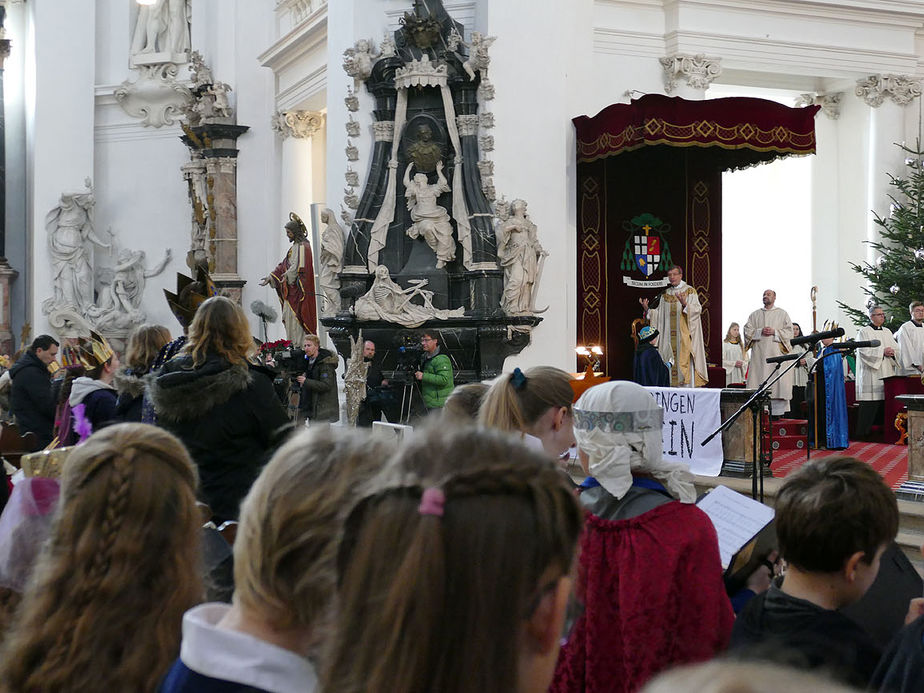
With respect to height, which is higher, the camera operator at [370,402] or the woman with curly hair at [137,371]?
the woman with curly hair at [137,371]

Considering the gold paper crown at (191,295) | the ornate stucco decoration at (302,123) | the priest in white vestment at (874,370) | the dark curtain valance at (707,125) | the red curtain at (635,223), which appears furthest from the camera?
the ornate stucco decoration at (302,123)

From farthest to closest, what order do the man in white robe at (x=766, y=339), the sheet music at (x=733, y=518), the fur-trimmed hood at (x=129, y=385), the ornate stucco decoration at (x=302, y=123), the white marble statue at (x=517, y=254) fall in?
the ornate stucco decoration at (x=302, y=123) → the man in white robe at (x=766, y=339) → the white marble statue at (x=517, y=254) → the fur-trimmed hood at (x=129, y=385) → the sheet music at (x=733, y=518)

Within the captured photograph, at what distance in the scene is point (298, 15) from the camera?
18234 millimetres

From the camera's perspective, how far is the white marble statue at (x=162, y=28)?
20.8m

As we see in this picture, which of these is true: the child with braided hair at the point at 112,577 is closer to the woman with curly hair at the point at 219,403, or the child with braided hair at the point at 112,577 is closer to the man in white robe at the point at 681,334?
the woman with curly hair at the point at 219,403

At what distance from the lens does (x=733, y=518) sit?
3.38 metres

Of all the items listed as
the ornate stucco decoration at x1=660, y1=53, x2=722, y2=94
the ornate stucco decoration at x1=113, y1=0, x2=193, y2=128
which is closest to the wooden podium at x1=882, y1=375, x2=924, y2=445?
the ornate stucco decoration at x1=660, y1=53, x2=722, y2=94

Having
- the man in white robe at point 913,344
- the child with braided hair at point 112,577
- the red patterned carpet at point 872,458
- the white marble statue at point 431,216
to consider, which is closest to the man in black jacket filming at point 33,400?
the white marble statue at point 431,216

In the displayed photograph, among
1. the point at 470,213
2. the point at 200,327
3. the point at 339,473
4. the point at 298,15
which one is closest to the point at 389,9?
the point at 470,213

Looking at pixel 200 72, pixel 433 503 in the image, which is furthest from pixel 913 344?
pixel 433 503

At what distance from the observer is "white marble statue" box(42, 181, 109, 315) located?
20.2m

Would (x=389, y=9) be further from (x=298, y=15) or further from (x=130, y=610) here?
(x=130, y=610)

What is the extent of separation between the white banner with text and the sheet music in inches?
254

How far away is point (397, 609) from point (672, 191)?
1435cm
